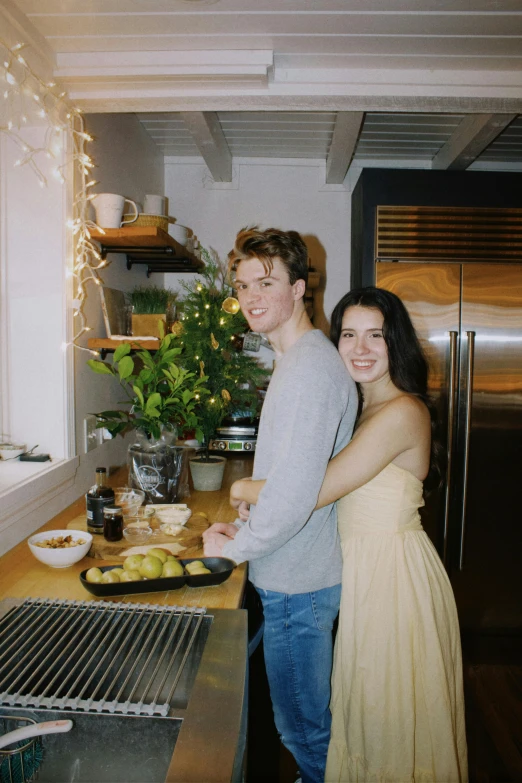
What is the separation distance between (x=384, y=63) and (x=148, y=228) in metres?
1.08

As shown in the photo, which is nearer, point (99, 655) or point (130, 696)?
point (130, 696)

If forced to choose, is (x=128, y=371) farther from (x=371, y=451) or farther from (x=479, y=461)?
(x=479, y=461)

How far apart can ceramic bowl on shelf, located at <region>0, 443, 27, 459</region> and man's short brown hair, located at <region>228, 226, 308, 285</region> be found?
112cm

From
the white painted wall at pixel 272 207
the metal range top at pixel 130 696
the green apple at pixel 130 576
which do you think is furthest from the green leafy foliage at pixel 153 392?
the white painted wall at pixel 272 207

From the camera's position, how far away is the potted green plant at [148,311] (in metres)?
2.47

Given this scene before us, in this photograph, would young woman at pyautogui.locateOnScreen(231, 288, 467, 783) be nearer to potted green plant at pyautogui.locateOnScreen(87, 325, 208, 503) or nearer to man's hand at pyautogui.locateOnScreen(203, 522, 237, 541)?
man's hand at pyautogui.locateOnScreen(203, 522, 237, 541)

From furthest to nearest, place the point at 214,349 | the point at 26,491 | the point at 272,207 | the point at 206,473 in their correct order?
the point at 272,207, the point at 214,349, the point at 206,473, the point at 26,491

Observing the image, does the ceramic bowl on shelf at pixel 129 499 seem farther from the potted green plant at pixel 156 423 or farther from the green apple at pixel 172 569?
the green apple at pixel 172 569

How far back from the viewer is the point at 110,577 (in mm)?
1322

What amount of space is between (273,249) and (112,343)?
3.28ft

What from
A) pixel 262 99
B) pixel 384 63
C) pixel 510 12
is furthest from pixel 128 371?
pixel 510 12

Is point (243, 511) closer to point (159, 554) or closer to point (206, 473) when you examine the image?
point (159, 554)

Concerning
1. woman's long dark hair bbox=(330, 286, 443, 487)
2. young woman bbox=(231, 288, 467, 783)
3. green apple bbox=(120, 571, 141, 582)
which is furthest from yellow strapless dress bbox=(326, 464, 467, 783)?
green apple bbox=(120, 571, 141, 582)

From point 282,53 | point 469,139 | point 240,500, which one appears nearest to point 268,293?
point 240,500
